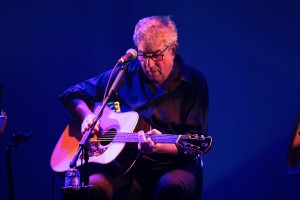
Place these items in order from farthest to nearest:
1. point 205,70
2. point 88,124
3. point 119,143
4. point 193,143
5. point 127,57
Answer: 1. point 205,70
2. point 88,124
3. point 119,143
4. point 127,57
5. point 193,143

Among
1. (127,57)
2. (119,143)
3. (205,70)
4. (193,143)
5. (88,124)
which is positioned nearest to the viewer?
(193,143)

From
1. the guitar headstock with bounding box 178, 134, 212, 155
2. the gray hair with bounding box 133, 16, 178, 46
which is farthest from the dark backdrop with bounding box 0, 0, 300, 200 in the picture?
the guitar headstock with bounding box 178, 134, 212, 155

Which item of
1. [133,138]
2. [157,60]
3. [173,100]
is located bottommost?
[133,138]

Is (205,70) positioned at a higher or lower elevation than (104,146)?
higher

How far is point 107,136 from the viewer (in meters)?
3.27

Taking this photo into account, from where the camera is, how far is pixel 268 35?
4.03 m

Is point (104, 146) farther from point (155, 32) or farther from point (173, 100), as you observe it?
point (155, 32)

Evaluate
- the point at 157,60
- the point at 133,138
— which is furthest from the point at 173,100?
the point at 133,138

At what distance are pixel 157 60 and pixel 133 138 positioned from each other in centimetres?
63

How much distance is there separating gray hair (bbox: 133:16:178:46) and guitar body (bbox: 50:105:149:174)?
56 cm

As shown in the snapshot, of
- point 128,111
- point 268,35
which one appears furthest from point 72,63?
point 268,35

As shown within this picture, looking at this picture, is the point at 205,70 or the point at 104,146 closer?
the point at 104,146

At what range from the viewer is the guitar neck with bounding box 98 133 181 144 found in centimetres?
279

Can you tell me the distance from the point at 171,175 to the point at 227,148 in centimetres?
141
